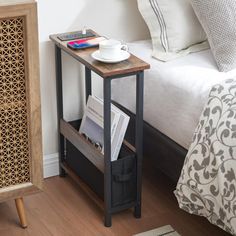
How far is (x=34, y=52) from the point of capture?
6.64 feet

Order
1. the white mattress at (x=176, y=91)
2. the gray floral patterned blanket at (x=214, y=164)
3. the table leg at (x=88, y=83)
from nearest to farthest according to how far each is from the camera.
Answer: the gray floral patterned blanket at (x=214, y=164) < the white mattress at (x=176, y=91) < the table leg at (x=88, y=83)

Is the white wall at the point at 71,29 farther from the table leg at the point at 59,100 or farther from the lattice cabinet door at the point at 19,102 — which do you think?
the lattice cabinet door at the point at 19,102

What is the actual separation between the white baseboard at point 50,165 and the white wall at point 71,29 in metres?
0.02

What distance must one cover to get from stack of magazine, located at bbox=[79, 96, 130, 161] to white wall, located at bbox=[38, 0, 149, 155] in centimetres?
17

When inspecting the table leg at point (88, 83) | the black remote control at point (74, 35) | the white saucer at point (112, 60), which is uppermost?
the black remote control at point (74, 35)

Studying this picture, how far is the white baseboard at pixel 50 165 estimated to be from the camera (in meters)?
2.68

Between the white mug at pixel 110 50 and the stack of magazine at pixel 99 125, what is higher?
the white mug at pixel 110 50

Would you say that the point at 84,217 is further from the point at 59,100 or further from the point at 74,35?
the point at 74,35

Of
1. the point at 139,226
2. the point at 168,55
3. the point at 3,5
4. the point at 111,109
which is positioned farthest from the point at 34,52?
the point at 139,226

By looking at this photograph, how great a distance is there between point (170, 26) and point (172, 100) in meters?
0.36

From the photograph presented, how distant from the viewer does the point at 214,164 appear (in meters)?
1.99

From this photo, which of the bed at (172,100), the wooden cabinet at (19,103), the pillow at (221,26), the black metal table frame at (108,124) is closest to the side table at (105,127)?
Answer: the black metal table frame at (108,124)

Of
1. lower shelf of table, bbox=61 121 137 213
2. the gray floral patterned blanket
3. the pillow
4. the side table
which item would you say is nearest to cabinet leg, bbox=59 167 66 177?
the side table

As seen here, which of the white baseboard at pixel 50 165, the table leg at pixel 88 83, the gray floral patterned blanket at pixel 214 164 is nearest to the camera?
the gray floral patterned blanket at pixel 214 164
